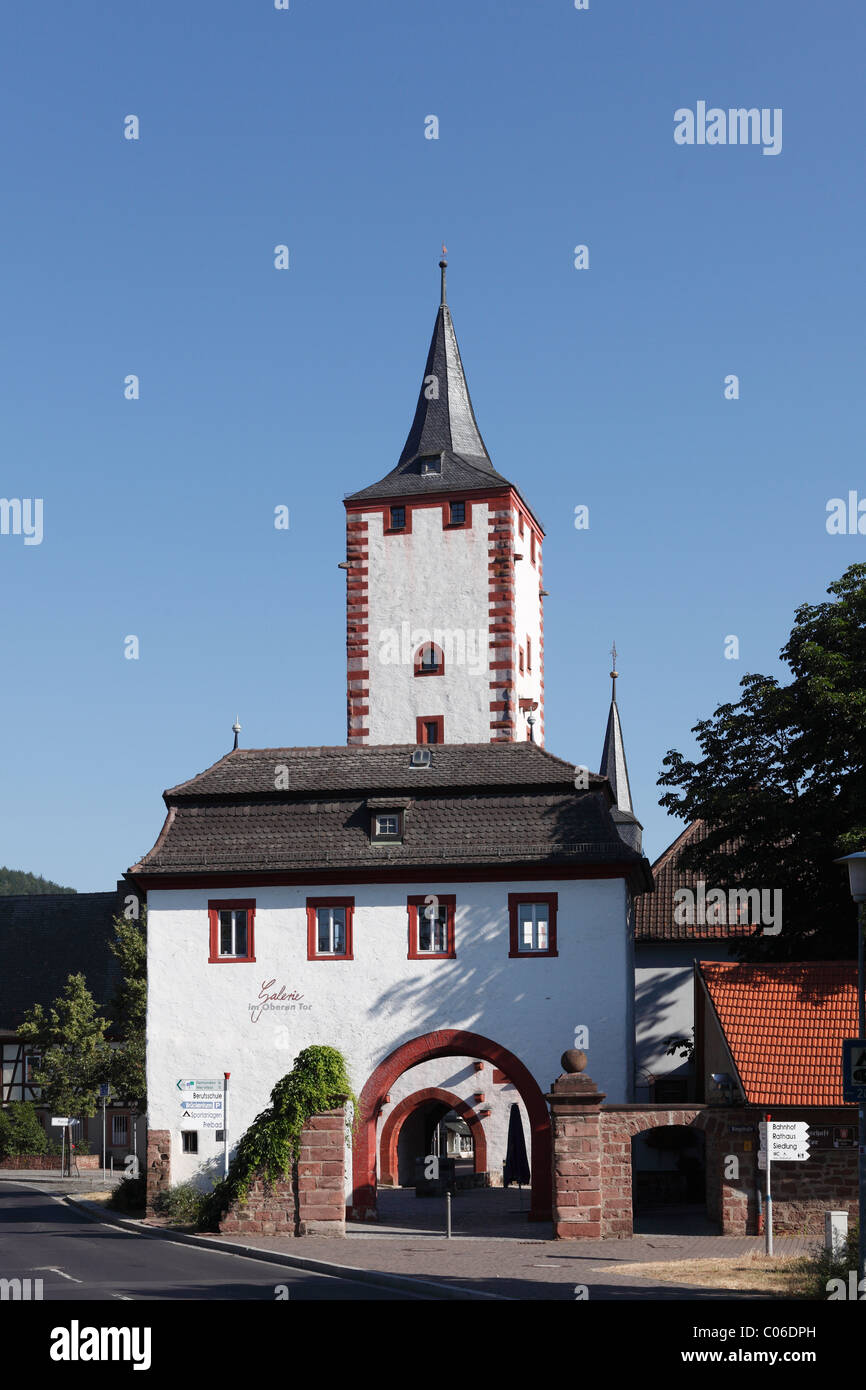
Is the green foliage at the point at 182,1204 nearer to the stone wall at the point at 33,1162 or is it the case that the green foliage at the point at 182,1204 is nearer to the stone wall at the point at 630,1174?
the stone wall at the point at 630,1174

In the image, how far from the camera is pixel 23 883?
184000mm

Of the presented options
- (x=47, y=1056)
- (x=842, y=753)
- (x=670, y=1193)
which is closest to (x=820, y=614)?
(x=842, y=753)

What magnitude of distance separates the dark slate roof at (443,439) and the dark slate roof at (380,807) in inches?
668

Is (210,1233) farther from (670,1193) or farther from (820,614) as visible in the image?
(820,614)

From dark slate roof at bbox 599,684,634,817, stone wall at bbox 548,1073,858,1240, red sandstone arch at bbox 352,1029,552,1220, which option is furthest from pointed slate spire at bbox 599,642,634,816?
stone wall at bbox 548,1073,858,1240

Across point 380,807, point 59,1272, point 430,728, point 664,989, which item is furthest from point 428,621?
point 59,1272

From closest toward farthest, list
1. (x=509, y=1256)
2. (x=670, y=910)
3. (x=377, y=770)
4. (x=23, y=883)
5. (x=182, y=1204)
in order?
(x=509, y=1256), (x=182, y=1204), (x=377, y=770), (x=670, y=910), (x=23, y=883)

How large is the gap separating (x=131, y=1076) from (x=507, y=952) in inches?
1050

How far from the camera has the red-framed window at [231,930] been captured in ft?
117

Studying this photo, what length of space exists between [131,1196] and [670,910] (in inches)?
752

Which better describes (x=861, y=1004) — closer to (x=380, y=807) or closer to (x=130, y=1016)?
(x=380, y=807)

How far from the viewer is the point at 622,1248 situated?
27.2m

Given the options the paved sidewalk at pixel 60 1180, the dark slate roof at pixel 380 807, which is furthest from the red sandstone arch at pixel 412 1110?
the dark slate roof at pixel 380 807

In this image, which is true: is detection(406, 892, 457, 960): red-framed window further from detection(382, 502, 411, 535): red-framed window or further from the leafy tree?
detection(382, 502, 411, 535): red-framed window
